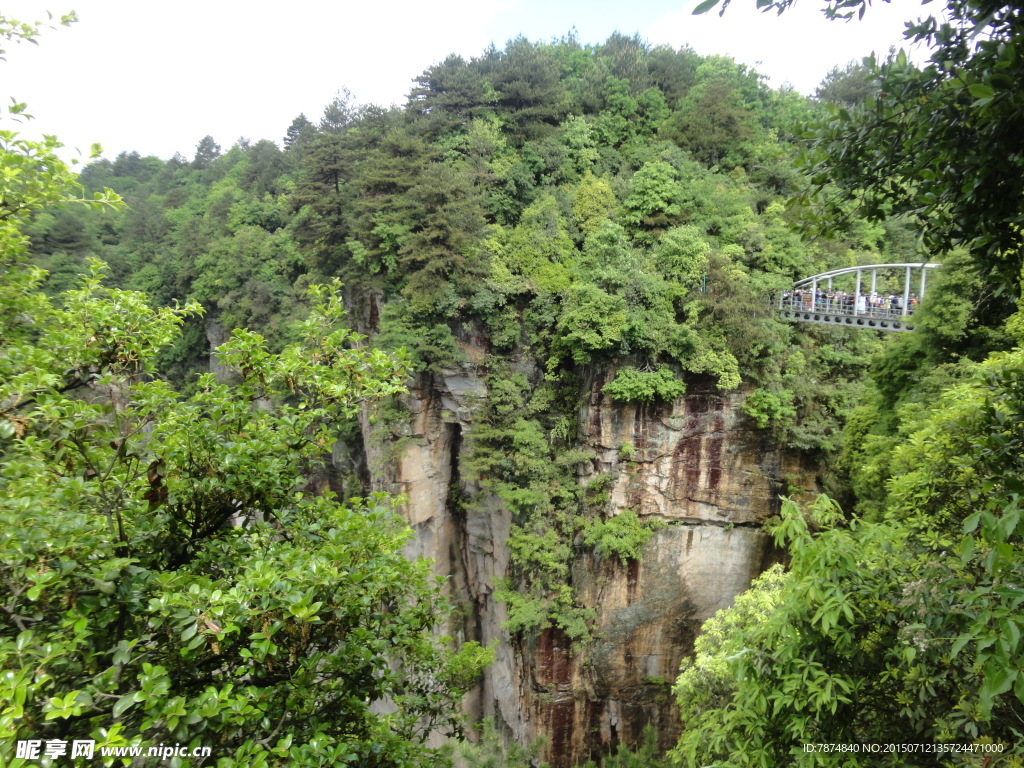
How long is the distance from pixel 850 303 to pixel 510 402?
9.09 metres

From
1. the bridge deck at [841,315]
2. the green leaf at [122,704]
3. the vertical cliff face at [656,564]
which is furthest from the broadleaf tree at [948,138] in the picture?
the bridge deck at [841,315]

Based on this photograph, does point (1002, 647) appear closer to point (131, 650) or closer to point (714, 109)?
point (131, 650)

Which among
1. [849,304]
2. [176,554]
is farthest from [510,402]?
[176,554]

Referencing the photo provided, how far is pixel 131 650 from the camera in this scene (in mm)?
2426

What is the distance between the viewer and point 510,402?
46.9ft

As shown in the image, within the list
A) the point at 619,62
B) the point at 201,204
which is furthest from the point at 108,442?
the point at 201,204

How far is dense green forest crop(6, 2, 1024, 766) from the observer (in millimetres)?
2404

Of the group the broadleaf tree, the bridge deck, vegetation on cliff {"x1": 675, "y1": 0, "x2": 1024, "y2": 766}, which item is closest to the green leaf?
vegetation on cliff {"x1": 675, "y1": 0, "x2": 1024, "y2": 766}

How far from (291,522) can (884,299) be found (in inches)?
589

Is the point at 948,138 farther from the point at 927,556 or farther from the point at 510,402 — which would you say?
the point at 510,402

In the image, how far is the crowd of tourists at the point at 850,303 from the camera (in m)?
13.1

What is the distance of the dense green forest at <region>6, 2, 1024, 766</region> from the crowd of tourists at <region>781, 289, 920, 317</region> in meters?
0.75

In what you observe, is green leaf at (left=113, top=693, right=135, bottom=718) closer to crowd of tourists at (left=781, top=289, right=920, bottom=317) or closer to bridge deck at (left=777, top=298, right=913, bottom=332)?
bridge deck at (left=777, top=298, right=913, bottom=332)

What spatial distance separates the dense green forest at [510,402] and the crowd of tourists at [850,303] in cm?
75
